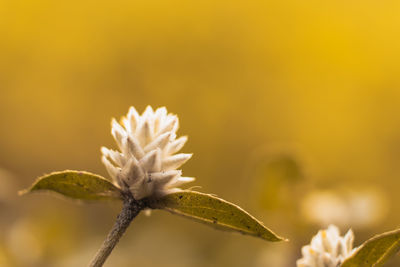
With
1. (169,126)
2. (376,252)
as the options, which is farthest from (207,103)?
(376,252)

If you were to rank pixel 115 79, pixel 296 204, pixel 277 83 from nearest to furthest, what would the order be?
pixel 296 204 → pixel 115 79 → pixel 277 83

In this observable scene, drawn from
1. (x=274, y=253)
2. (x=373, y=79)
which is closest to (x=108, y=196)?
(x=274, y=253)

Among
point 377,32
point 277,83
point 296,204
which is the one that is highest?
point 377,32

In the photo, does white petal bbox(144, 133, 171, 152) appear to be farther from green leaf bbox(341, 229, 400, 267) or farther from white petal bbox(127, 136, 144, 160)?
green leaf bbox(341, 229, 400, 267)

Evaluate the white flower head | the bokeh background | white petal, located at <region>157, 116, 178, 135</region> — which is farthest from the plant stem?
the bokeh background

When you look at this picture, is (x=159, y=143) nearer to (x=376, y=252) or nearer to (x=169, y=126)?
(x=169, y=126)

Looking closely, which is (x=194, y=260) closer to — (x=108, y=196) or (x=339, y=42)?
(x=108, y=196)
